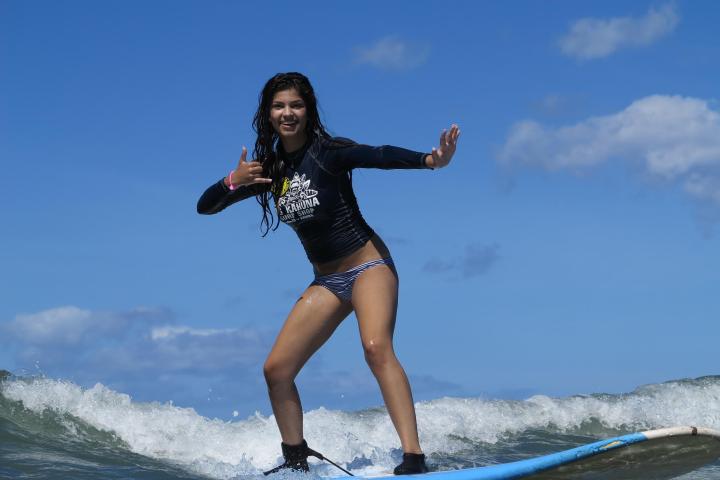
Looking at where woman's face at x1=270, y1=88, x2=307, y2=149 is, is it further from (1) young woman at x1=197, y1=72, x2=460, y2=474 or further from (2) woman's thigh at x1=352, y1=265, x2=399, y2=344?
(2) woman's thigh at x1=352, y1=265, x2=399, y2=344

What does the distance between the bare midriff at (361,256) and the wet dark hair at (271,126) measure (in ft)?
1.46

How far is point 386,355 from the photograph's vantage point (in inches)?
180

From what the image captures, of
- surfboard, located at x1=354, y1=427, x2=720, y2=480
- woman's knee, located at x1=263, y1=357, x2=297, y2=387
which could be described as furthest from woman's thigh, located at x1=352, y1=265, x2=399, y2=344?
surfboard, located at x1=354, y1=427, x2=720, y2=480

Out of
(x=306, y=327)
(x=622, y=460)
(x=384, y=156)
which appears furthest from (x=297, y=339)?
(x=622, y=460)

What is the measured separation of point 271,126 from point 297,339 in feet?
4.04

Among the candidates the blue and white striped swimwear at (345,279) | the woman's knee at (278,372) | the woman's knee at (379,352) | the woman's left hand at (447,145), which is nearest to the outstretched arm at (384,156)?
the woman's left hand at (447,145)

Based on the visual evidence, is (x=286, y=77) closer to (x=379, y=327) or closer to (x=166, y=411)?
(x=379, y=327)

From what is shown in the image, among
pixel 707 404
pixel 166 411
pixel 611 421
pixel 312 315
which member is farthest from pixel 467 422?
pixel 312 315

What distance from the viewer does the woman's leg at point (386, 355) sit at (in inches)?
179

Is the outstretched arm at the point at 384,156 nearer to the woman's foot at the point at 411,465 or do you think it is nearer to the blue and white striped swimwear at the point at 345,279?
the blue and white striped swimwear at the point at 345,279

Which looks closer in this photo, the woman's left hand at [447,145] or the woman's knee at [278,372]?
the woman's left hand at [447,145]

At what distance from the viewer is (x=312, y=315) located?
4.91 meters

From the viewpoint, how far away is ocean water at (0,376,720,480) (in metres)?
6.71

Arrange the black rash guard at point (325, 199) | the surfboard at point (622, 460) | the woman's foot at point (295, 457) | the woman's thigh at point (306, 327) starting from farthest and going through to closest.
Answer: the woman's foot at point (295, 457) < the woman's thigh at point (306, 327) < the black rash guard at point (325, 199) < the surfboard at point (622, 460)
